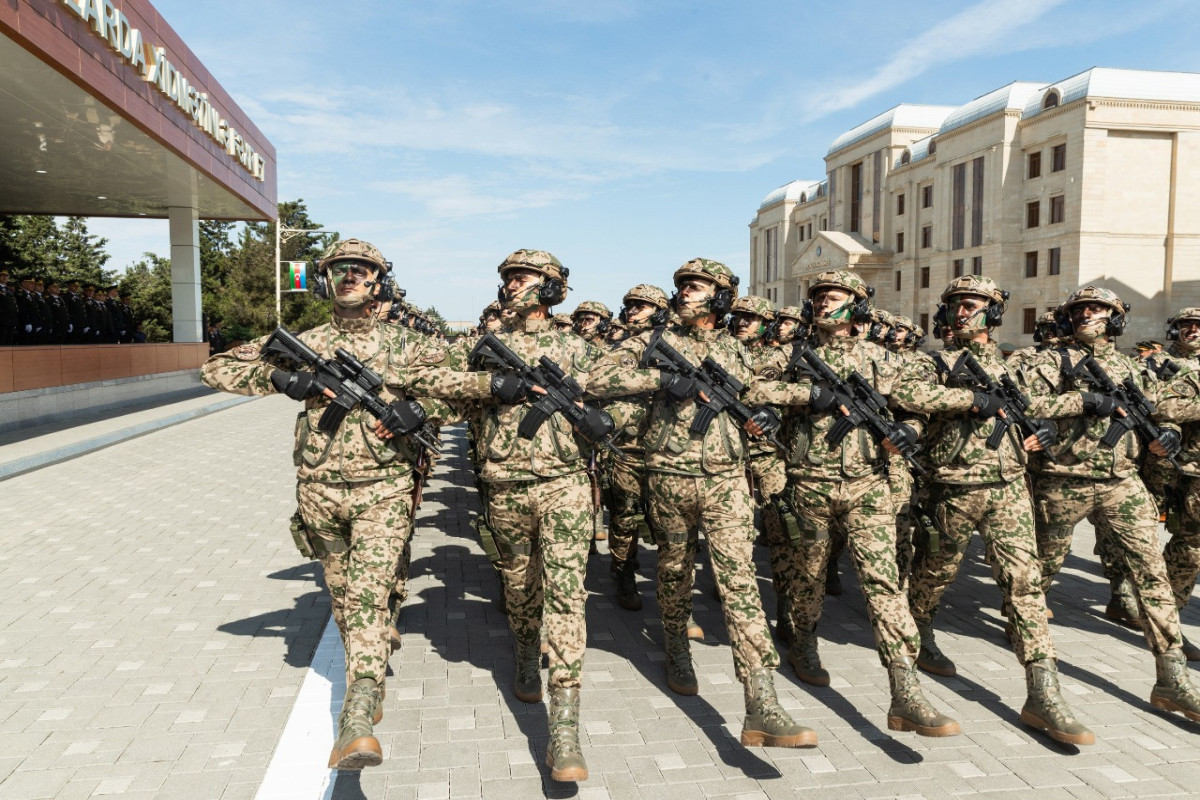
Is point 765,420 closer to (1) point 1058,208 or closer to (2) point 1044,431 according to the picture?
(2) point 1044,431

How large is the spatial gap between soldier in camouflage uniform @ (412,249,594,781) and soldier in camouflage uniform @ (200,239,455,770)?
36 cm

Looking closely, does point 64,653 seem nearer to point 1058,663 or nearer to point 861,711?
point 861,711

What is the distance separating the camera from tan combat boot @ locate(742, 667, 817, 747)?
147 inches

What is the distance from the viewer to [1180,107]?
40000 mm

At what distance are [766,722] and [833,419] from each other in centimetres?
170

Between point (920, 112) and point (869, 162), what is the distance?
4.62m

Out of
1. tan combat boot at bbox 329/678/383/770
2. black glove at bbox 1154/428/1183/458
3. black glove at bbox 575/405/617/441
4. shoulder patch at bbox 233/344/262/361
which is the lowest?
tan combat boot at bbox 329/678/383/770

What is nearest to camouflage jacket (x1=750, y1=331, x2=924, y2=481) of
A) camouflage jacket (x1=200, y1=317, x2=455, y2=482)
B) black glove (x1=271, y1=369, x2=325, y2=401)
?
camouflage jacket (x1=200, y1=317, x2=455, y2=482)

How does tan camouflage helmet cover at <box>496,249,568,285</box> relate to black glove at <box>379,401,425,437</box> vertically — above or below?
above

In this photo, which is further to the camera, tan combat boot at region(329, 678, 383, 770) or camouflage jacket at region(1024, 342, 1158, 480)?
camouflage jacket at region(1024, 342, 1158, 480)

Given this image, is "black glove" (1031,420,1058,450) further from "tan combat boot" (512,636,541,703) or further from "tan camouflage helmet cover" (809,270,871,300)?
"tan combat boot" (512,636,541,703)

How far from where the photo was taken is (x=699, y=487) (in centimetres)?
434

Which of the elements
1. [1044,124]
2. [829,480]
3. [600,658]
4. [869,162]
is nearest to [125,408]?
[600,658]

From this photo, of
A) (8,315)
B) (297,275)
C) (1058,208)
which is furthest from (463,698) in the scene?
(1058,208)
